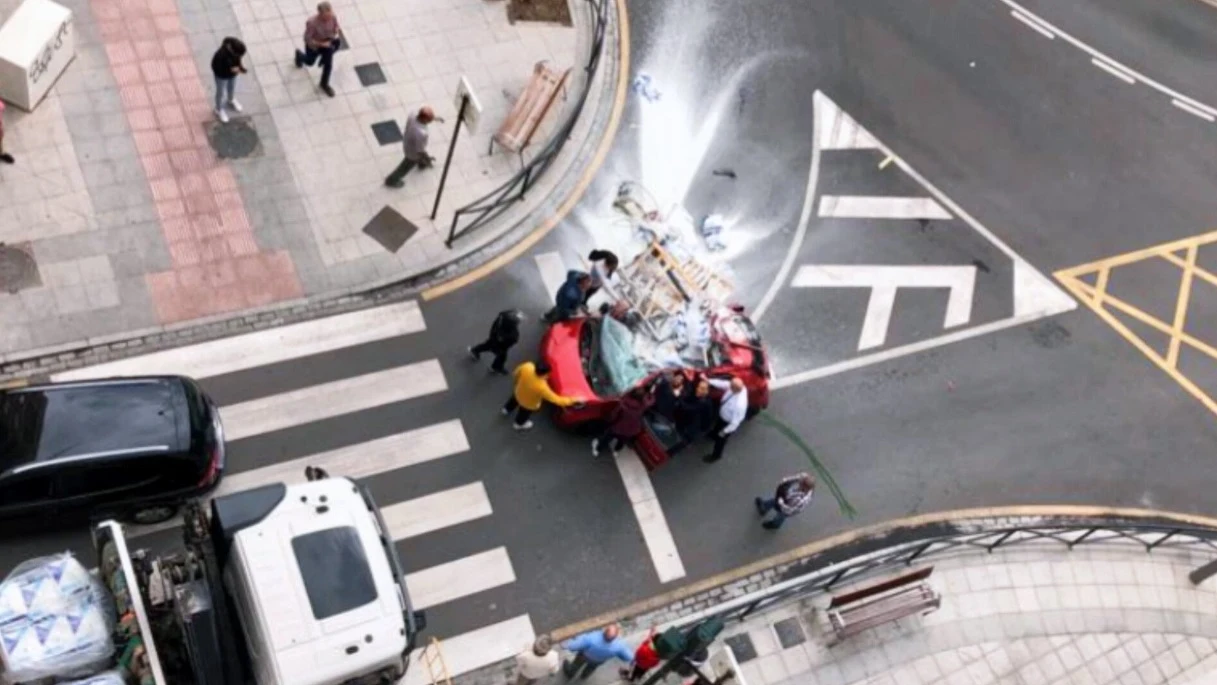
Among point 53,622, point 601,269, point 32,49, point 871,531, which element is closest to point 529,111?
point 601,269

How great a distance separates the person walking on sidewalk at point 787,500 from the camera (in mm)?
16328

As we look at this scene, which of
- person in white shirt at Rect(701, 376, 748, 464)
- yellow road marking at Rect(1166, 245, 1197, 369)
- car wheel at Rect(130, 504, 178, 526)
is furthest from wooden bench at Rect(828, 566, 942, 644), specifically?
car wheel at Rect(130, 504, 178, 526)

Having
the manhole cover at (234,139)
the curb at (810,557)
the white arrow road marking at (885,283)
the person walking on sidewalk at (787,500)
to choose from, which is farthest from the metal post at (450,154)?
the curb at (810,557)

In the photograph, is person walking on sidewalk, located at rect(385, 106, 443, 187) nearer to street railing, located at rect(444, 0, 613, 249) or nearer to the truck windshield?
street railing, located at rect(444, 0, 613, 249)

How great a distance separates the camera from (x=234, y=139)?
60.9 ft

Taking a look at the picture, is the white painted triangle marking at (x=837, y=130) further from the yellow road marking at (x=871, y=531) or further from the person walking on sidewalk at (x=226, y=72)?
the person walking on sidewalk at (x=226, y=72)

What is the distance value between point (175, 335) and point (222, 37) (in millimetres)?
5530

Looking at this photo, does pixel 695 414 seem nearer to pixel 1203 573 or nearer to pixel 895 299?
pixel 895 299

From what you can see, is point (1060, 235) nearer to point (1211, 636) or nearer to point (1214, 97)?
point (1214, 97)

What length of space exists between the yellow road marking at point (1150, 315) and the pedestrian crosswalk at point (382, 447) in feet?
36.9

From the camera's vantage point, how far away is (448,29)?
67.7 ft

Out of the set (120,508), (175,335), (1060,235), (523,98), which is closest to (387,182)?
(523,98)

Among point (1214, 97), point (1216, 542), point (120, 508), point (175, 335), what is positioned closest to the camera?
point (120, 508)

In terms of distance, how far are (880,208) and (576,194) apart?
5361 mm
